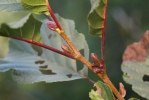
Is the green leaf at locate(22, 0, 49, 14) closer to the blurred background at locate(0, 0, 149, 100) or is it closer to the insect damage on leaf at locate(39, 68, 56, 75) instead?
the insect damage on leaf at locate(39, 68, 56, 75)

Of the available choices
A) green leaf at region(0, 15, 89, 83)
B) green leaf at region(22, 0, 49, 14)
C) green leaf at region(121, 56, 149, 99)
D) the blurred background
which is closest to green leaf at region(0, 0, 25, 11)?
green leaf at region(22, 0, 49, 14)

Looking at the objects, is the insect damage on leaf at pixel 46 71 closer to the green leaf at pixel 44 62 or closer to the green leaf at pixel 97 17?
the green leaf at pixel 44 62

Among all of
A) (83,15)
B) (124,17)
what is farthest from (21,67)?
(83,15)

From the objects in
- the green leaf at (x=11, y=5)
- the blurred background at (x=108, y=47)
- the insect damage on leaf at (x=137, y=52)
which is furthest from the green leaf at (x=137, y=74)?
the blurred background at (x=108, y=47)

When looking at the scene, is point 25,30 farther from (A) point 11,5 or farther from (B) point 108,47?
(B) point 108,47

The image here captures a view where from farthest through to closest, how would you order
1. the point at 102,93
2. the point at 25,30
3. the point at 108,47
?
the point at 108,47 → the point at 25,30 → the point at 102,93

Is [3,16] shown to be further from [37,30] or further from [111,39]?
[37,30]

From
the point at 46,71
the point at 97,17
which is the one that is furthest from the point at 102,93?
the point at 46,71
